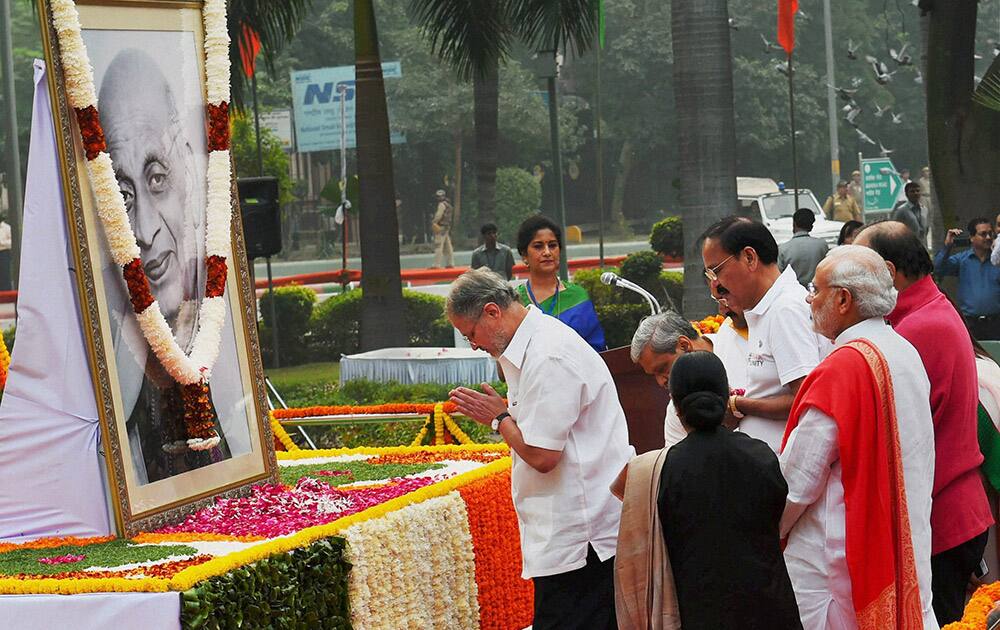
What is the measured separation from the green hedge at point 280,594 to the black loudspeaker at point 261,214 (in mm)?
4932

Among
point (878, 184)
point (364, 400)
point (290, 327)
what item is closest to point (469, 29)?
point (364, 400)

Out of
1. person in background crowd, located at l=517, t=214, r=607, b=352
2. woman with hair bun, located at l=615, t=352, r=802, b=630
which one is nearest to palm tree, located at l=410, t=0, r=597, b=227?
person in background crowd, located at l=517, t=214, r=607, b=352

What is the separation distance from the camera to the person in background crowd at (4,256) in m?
34.3

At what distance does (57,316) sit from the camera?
18.5ft

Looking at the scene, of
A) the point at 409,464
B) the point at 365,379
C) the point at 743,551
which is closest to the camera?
the point at 743,551

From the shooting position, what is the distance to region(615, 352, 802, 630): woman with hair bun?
4.04m

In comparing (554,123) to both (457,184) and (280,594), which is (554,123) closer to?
(280,594)

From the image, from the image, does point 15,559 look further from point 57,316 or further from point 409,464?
point 409,464

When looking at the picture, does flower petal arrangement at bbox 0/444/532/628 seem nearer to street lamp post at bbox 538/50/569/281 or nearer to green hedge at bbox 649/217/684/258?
street lamp post at bbox 538/50/569/281

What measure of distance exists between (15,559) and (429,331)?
17230mm

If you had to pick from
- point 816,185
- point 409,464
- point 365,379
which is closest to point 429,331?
point 365,379

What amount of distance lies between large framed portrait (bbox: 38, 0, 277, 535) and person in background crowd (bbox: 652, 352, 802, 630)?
2.53 m

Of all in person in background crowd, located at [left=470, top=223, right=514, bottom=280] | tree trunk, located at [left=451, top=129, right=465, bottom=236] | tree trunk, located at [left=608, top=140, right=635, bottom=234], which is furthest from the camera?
tree trunk, located at [left=608, top=140, right=635, bottom=234]

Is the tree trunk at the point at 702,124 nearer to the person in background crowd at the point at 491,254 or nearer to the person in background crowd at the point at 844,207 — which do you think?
the person in background crowd at the point at 491,254
